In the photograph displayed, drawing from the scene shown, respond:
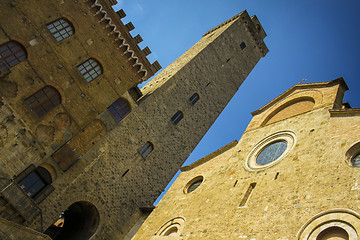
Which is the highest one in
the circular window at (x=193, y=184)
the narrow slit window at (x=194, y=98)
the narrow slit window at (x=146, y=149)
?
the narrow slit window at (x=194, y=98)

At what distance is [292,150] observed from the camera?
11047mm

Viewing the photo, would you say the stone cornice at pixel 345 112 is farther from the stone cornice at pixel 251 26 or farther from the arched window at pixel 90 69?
the stone cornice at pixel 251 26

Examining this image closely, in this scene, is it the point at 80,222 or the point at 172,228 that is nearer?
the point at 172,228

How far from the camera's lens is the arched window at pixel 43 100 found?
35.4ft

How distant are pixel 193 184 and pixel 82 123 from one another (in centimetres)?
614

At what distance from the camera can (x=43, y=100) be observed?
1108cm

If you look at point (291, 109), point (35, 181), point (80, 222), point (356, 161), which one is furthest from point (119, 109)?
point (356, 161)

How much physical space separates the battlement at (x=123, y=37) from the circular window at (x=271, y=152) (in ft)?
22.5

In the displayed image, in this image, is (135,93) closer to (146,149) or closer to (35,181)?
(146,149)

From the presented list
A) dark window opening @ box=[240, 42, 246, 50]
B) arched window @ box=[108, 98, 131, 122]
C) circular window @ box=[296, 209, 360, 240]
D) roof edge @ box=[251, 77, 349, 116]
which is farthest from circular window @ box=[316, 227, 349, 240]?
dark window opening @ box=[240, 42, 246, 50]

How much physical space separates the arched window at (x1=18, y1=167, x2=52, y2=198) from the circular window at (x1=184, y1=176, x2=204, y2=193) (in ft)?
20.5

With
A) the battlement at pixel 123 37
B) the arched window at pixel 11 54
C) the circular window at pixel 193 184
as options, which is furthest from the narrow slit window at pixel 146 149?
the arched window at pixel 11 54

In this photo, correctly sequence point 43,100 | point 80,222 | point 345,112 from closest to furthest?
point 345,112 < point 43,100 < point 80,222

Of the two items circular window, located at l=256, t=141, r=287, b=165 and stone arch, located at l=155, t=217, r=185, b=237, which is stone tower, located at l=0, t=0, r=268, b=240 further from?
circular window, located at l=256, t=141, r=287, b=165
